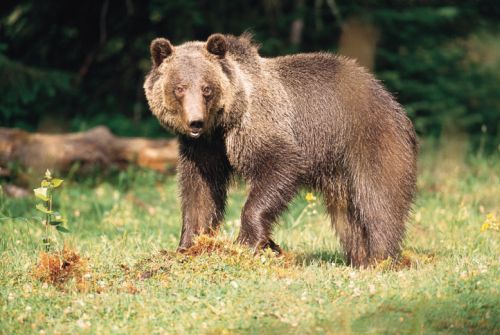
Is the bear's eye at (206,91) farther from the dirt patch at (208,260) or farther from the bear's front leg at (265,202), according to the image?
the dirt patch at (208,260)

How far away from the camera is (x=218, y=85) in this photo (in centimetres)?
709

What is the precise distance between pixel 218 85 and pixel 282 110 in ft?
2.35

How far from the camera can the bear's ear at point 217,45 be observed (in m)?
7.24

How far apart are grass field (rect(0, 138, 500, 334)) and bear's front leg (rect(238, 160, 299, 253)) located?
1.09 ft

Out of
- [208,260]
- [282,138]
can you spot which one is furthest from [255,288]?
[282,138]

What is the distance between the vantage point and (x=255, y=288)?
18.8ft

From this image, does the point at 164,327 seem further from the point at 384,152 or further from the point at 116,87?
the point at 116,87

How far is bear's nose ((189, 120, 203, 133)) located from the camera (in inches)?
265

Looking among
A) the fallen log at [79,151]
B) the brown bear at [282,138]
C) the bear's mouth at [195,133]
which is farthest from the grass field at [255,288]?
the fallen log at [79,151]

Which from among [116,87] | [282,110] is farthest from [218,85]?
[116,87]

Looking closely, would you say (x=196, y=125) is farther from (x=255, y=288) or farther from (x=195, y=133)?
(x=255, y=288)

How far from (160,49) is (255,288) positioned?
2653 millimetres

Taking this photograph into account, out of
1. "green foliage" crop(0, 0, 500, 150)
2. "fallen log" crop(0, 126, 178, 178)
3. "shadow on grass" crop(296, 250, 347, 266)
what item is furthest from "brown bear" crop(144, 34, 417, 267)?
"green foliage" crop(0, 0, 500, 150)

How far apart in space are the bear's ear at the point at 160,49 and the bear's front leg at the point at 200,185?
796mm
